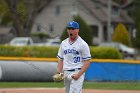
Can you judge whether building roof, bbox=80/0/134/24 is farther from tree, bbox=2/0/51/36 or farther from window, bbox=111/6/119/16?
tree, bbox=2/0/51/36

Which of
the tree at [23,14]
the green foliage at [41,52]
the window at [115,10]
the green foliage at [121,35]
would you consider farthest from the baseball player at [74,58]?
the window at [115,10]

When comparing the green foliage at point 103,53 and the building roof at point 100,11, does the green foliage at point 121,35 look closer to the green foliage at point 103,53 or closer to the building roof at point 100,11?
the building roof at point 100,11

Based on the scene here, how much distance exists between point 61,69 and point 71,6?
61197 millimetres

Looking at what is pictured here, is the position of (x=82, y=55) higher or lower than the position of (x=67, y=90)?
higher

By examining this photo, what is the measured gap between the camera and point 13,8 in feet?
144

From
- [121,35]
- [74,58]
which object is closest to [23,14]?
[121,35]

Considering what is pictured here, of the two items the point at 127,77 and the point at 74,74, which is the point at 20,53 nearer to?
the point at 127,77

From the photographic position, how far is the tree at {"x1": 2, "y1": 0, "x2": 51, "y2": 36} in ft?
143

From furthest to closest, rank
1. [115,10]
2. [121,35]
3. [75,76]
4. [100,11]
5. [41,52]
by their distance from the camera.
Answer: [115,10], [100,11], [121,35], [41,52], [75,76]

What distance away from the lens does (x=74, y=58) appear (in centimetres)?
913

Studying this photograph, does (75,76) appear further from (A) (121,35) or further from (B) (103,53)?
(A) (121,35)

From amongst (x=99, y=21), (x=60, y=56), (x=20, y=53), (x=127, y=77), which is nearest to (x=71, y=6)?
(x=99, y=21)

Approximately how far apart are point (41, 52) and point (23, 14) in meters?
17.5

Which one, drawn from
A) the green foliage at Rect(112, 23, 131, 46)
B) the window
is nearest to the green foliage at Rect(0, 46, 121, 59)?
the green foliage at Rect(112, 23, 131, 46)
